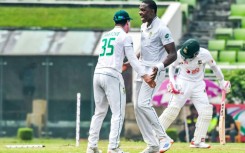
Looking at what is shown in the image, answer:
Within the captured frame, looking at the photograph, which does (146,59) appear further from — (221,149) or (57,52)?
(57,52)

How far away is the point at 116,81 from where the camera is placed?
74.2 feet

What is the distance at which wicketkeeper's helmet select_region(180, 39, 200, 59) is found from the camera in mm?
26062

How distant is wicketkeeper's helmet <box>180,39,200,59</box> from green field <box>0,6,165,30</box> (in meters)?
17.2

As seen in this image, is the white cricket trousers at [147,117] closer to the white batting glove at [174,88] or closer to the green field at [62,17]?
the white batting glove at [174,88]

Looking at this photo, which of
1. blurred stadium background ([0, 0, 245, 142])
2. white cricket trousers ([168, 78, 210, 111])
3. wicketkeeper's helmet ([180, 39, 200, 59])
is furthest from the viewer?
blurred stadium background ([0, 0, 245, 142])

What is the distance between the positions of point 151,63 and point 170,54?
41 centimetres

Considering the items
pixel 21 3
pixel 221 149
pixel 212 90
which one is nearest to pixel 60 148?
pixel 221 149

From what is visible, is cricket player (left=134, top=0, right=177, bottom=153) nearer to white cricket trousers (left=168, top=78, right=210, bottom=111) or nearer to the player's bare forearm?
the player's bare forearm

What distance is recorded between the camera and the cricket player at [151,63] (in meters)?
23.2

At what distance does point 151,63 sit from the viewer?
76.8 ft

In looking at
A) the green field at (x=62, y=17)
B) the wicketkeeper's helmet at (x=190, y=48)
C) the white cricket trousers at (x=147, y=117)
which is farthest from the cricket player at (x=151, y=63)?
the green field at (x=62, y=17)

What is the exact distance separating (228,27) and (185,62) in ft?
65.3

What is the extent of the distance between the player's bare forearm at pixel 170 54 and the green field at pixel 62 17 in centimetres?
2024

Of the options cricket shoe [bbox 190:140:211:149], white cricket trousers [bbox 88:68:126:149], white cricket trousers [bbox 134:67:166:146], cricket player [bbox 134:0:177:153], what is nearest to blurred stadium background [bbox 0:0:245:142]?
cricket shoe [bbox 190:140:211:149]
